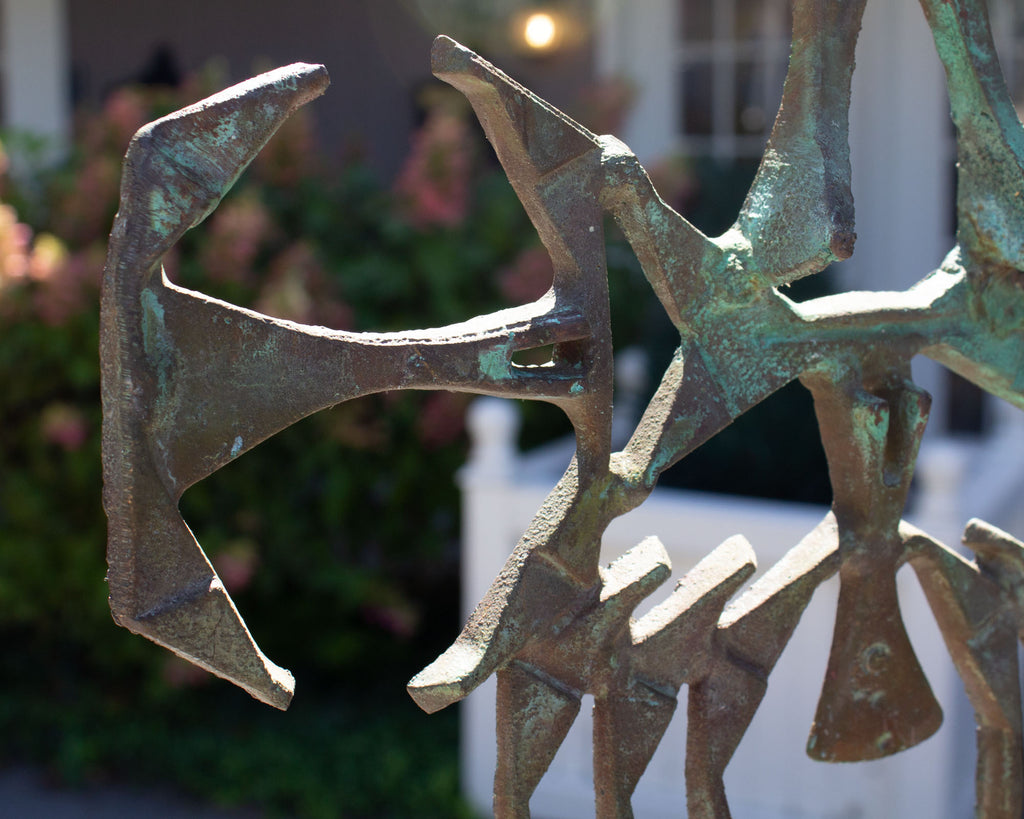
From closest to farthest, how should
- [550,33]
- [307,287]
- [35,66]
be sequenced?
[307,287]
[550,33]
[35,66]

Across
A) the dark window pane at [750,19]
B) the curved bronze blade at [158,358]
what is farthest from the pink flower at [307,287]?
the curved bronze blade at [158,358]

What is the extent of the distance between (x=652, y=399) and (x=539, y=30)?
10.3ft

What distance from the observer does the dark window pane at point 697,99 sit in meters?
4.37

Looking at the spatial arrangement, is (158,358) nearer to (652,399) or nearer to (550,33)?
(652,399)

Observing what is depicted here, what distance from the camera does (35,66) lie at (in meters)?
4.78

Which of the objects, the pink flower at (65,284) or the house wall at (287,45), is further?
the house wall at (287,45)

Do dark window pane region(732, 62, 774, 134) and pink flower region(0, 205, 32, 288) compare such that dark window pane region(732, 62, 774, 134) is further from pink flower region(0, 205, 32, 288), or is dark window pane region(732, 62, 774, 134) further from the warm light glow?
pink flower region(0, 205, 32, 288)

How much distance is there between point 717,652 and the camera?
45.3 inches

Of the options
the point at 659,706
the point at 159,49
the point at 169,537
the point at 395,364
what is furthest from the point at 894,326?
the point at 159,49

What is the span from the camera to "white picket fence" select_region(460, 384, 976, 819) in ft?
8.41

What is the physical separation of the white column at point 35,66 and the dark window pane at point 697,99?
8.10 ft

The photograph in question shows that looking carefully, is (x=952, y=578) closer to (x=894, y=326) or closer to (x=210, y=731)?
(x=894, y=326)

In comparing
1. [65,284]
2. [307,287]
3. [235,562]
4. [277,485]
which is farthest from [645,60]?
[235,562]

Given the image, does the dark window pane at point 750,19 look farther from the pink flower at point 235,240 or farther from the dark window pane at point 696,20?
the pink flower at point 235,240
